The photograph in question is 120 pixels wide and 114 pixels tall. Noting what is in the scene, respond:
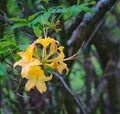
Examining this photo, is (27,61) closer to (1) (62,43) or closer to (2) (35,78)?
(2) (35,78)

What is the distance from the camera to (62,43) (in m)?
1.88

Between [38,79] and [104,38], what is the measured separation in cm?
209

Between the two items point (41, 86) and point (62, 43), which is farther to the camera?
point (62, 43)

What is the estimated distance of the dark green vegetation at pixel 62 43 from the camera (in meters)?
1.26

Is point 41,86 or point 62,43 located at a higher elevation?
point 41,86

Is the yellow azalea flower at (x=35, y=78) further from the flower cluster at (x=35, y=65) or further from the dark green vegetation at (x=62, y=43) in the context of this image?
the dark green vegetation at (x=62, y=43)

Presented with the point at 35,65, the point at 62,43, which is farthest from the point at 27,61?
the point at 62,43

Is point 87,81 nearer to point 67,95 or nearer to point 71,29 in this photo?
point 67,95

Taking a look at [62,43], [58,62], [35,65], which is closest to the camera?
[35,65]

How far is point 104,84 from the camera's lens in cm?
313

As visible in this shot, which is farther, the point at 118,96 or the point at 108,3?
the point at 118,96

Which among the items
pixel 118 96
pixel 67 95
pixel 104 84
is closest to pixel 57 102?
pixel 67 95

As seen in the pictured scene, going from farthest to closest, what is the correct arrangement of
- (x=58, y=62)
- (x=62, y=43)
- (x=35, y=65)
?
(x=62, y=43), (x=58, y=62), (x=35, y=65)

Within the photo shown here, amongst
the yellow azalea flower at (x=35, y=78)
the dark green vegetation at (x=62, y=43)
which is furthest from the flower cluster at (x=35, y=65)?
the dark green vegetation at (x=62, y=43)
